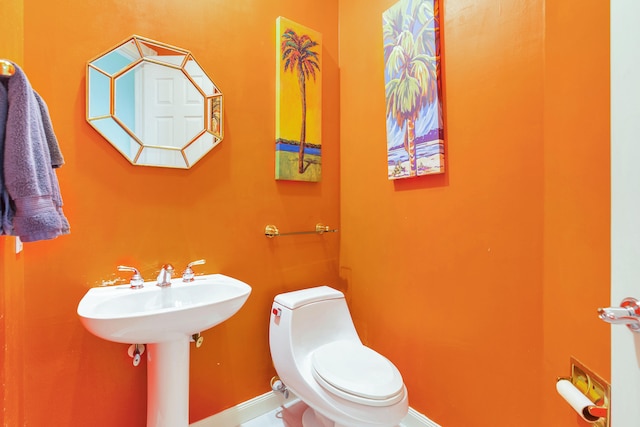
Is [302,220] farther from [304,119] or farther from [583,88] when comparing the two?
[583,88]

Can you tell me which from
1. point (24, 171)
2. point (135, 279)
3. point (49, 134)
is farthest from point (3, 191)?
point (135, 279)

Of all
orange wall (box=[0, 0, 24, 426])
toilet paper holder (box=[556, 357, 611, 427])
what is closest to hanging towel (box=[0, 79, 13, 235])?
orange wall (box=[0, 0, 24, 426])

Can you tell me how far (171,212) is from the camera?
132 centimetres

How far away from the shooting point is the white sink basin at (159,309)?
2.93 ft

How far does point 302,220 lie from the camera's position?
174 cm

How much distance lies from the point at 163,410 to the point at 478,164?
64.2 inches

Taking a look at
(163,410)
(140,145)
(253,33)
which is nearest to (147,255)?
(140,145)

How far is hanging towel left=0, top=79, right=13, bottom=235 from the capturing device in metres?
0.65

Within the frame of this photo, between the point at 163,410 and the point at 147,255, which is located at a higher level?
the point at 147,255

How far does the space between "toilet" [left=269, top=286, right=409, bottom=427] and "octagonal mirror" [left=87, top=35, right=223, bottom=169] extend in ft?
3.02

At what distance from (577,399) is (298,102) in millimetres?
1660

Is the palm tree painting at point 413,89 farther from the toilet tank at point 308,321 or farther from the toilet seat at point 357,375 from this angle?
the toilet seat at point 357,375
